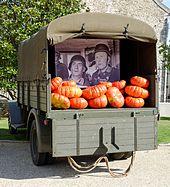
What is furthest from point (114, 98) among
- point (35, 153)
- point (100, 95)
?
point (35, 153)

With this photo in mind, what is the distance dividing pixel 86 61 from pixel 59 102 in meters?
2.01

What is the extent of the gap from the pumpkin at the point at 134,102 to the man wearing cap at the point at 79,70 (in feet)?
4.69

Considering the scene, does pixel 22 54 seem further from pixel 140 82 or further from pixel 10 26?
pixel 10 26

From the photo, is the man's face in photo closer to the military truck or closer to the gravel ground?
the military truck

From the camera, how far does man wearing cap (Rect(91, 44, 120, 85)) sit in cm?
858

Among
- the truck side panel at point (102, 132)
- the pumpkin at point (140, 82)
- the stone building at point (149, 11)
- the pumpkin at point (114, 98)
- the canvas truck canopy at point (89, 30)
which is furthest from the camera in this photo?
the stone building at point (149, 11)

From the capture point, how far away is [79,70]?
8586mm


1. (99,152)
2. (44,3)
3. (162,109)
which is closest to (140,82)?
(99,152)

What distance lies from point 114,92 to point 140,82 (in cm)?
61

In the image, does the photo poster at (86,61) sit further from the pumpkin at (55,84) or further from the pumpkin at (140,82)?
the pumpkin at (55,84)

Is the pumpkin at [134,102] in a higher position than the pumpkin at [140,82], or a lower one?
lower

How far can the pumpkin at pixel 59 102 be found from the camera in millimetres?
6801

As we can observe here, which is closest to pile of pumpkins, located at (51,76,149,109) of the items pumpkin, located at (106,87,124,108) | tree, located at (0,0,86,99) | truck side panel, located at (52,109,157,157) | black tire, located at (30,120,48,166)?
pumpkin, located at (106,87,124,108)

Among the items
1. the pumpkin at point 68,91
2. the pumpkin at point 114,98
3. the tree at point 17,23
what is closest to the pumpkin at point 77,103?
the pumpkin at point 68,91
